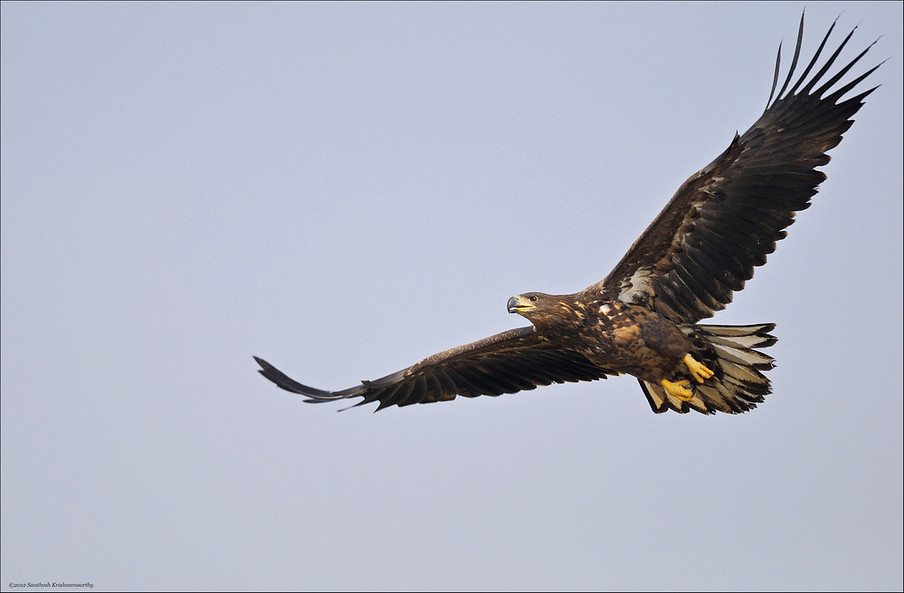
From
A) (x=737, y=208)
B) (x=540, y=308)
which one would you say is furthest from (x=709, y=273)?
(x=540, y=308)

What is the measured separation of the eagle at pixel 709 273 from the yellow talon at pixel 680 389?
11mm

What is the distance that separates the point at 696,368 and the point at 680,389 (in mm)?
372

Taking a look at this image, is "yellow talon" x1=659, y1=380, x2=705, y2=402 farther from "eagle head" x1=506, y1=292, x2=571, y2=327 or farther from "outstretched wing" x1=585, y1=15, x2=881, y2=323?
"eagle head" x1=506, y1=292, x2=571, y2=327

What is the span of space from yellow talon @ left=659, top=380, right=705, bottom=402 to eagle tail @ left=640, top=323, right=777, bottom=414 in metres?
0.06

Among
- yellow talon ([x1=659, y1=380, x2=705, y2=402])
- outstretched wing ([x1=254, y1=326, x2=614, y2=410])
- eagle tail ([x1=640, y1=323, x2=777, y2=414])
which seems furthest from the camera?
outstretched wing ([x1=254, y1=326, x2=614, y2=410])

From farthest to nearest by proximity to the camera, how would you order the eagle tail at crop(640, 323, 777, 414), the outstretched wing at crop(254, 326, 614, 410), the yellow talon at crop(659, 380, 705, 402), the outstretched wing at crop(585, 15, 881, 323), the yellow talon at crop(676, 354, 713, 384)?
the outstretched wing at crop(254, 326, 614, 410) → the yellow talon at crop(659, 380, 705, 402) → the yellow talon at crop(676, 354, 713, 384) → the eagle tail at crop(640, 323, 777, 414) → the outstretched wing at crop(585, 15, 881, 323)

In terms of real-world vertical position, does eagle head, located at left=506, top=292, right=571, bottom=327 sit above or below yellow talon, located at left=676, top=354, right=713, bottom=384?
above

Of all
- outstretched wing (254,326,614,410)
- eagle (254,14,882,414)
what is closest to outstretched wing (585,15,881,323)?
eagle (254,14,882,414)

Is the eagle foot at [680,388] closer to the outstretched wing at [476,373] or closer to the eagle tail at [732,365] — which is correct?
the eagle tail at [732,365]

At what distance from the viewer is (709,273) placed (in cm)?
1214

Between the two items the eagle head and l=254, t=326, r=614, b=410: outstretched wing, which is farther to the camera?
l=254, t=326, r=614, b=410: outstretched wing

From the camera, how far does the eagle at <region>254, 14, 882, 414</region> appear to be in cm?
1140

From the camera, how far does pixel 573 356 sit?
→ 13617 mm

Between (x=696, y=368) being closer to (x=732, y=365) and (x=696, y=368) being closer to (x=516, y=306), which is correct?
(x=732, y=365)
